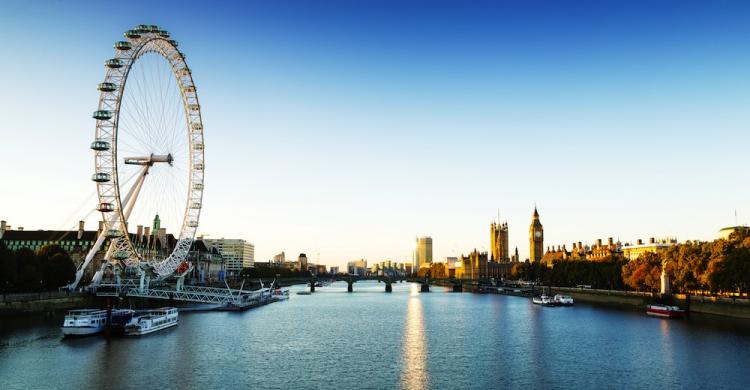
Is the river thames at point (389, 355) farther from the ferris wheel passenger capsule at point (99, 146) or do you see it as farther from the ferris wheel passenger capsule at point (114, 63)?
the ferris wheel passenger capsule at point (114, 63)

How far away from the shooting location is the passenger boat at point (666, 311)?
290 feet

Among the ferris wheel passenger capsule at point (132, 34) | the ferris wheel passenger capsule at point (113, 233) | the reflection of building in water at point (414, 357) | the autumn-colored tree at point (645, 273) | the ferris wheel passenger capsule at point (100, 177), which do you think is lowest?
the reflection of building in water at point (414, 357)

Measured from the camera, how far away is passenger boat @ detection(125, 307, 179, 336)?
6956cm

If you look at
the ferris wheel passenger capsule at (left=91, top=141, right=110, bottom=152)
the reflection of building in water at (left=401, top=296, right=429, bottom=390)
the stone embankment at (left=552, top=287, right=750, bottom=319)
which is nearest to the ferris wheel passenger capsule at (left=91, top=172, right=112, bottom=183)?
the ferris wheel passenger capsule at (left=91, top=141, right=110, bottom=152)

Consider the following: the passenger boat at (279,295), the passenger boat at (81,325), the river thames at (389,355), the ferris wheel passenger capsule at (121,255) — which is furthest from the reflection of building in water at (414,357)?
the passenger boat at (279,295)

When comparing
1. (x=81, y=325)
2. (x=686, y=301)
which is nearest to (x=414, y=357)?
(x=81, y=325)

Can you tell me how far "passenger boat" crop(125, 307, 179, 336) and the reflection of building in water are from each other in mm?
29119

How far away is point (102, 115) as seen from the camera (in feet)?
270

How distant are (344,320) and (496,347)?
33.6m

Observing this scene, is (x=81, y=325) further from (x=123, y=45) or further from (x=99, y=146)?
(x=123, y=45)

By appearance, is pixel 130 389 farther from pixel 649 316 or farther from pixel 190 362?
pixel 649 316

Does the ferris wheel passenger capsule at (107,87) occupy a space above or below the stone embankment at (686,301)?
above

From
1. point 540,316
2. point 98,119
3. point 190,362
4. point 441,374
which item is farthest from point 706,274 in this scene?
point 98,119

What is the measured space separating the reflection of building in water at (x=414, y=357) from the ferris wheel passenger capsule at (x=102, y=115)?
4727 cm
